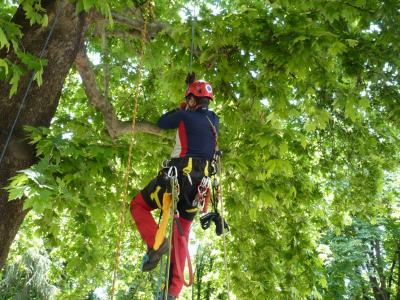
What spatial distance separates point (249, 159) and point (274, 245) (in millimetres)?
2067

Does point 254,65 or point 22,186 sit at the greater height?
point 254,65

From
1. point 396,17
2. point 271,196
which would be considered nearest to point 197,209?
point 271,196

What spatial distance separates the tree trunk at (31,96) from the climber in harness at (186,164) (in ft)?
3.42

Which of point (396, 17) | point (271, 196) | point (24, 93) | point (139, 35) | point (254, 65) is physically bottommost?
point (271, 196)

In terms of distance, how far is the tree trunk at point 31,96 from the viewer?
3359 mm

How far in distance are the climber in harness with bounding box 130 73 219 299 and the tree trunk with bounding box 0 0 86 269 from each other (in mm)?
1043

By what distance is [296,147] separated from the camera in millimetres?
5504

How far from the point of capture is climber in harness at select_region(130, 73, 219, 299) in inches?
144

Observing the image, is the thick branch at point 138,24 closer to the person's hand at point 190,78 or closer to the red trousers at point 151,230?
the person's hand at point 190,78

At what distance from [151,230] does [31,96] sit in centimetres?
163

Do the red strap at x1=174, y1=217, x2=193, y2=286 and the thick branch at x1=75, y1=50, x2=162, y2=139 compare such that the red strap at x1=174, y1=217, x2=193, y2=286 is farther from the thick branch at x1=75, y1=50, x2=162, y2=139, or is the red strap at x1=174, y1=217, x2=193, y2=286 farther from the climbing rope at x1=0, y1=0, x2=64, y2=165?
the thick branch at x1=75, y1=50, x2=162, y2=139

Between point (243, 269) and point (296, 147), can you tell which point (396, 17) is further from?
point (243, 269)

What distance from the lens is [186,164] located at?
3.67 metres

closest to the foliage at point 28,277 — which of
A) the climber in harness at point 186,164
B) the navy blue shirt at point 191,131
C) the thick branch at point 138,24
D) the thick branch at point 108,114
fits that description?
the thick branch at point 108,114
